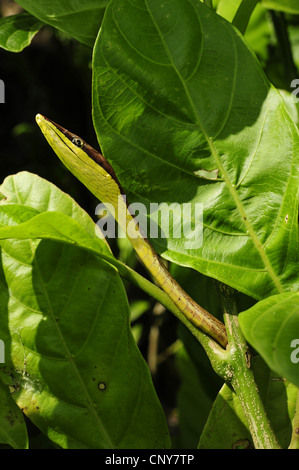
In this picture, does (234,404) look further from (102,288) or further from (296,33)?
(296,33)

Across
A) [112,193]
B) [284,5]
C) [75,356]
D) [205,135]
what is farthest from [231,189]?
[284,5]

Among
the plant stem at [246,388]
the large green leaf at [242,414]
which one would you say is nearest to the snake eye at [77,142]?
the plant stem at [246,388]

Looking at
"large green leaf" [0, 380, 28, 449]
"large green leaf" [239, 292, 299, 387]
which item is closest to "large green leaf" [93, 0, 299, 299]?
"large green leaf" [239, 292, 299, 387]

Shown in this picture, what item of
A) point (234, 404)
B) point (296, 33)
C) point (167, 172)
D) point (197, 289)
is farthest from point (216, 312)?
point (296, 33)

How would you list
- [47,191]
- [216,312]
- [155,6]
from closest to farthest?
1. [155,6]
2. [47,191]
3. [216,312]

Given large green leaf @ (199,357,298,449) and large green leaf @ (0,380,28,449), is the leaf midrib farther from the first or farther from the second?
large green leaf @ (0,380,28,449)

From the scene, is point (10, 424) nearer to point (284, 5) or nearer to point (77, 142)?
point (77, 142)

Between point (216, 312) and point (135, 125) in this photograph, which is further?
point (216, 312)
